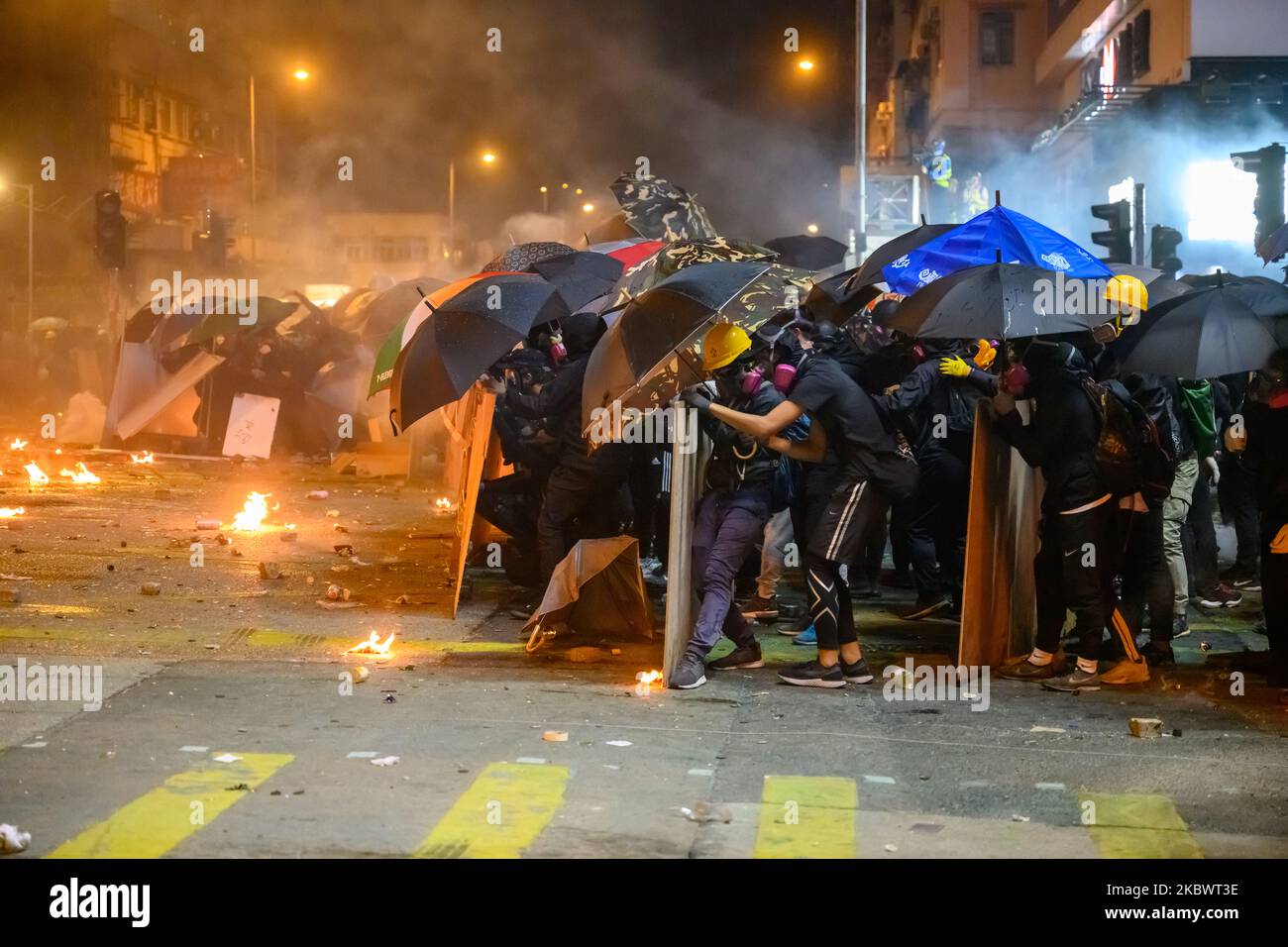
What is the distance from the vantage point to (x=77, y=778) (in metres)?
5.59

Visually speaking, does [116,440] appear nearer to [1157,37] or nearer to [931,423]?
[931,423]

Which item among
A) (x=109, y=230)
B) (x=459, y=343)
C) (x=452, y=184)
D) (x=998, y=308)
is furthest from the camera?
Result: (x=452, y=184)

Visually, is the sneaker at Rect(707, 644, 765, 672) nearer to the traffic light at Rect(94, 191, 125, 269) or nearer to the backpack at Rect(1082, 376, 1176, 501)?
the backpack at Rect(1082, 376, 1176, 501)

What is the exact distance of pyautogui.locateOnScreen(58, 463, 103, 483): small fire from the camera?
16.6 m

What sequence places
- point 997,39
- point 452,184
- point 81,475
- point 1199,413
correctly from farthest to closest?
point 452,184 → point 997,39 → point 81,475 → point 1199,413

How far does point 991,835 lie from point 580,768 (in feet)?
5.44

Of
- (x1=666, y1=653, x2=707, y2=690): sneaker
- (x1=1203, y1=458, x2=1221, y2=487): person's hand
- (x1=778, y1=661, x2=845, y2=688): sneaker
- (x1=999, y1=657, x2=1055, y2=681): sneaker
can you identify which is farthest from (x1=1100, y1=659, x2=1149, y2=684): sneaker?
(x1=666, y1=653, x2=707, y2=690): sneaker

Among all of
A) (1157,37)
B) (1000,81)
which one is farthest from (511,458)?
(1000,81)

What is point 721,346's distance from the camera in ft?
23.7

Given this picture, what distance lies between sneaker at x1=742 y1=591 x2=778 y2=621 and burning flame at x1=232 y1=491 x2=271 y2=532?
541cm

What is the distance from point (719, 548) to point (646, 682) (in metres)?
0.78

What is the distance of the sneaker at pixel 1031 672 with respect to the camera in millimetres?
7590

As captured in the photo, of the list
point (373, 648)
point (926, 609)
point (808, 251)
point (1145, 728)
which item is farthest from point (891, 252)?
point (808, 251)

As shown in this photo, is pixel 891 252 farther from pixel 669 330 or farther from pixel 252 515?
pixel 252 515
